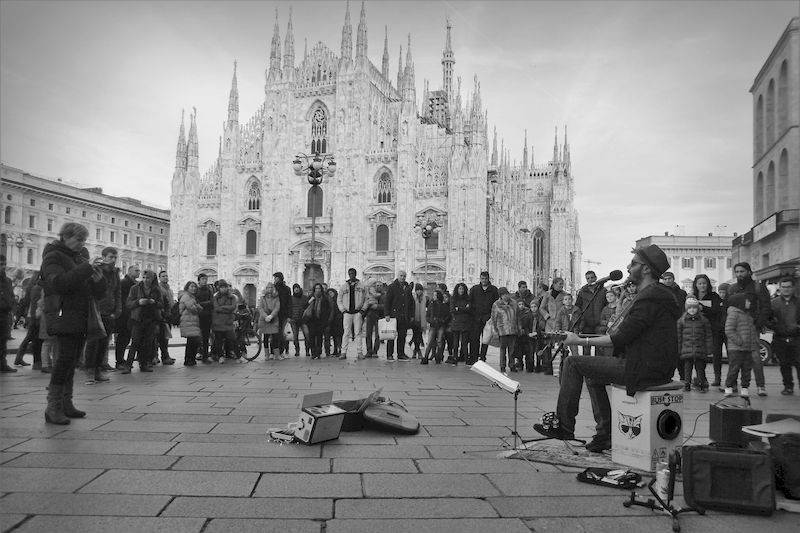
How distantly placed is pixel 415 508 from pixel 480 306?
9.03 meters

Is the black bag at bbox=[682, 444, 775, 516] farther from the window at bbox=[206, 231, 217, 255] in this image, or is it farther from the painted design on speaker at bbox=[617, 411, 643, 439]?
the window at bbox=[206, 231, 217, 255]

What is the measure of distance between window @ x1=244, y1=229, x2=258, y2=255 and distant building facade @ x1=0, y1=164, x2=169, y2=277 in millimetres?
7377

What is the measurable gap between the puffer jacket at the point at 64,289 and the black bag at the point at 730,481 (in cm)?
463

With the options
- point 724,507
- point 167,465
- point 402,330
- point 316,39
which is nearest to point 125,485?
point 167,465

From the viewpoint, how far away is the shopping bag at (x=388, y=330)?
1261 cm

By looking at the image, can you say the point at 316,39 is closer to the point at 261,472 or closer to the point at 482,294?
the point at 482,294

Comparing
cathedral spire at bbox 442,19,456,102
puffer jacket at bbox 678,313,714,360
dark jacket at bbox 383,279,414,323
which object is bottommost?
puffer jacket at bbox 678,313,714,360

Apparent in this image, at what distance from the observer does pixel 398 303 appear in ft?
41.8

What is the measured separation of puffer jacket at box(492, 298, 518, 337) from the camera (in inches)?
437

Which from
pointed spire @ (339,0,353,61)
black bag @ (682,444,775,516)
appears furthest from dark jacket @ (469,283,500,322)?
pointed spire @ (339,0,353,61)

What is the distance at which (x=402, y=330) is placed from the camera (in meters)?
13.1

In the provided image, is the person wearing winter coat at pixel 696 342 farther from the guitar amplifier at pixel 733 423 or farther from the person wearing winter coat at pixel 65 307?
the person wearing winter coat at pixel 65 307

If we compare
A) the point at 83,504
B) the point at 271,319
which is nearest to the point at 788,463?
the point at 83,504

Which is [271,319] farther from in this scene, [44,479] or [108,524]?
[108,524]
